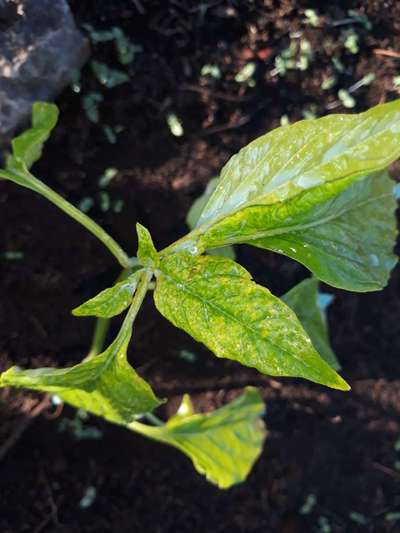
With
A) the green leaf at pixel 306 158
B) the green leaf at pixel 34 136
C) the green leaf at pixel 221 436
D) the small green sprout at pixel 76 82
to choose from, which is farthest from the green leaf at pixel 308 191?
the small green sprout at pixel 76 82

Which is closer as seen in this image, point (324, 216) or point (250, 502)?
point (324, 216)

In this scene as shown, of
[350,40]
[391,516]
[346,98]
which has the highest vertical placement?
[350,40]

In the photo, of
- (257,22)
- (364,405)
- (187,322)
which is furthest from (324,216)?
(364,405)

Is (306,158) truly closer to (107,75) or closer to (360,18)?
(107,75)

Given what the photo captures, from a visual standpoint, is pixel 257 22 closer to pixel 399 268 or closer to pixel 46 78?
pixel 46 78

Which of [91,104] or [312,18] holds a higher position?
A: [91,104]

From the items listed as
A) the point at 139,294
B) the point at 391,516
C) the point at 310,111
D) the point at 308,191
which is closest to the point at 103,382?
the point at 139,294

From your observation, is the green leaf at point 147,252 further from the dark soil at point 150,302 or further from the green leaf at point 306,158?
the dark soil at point 150,302
